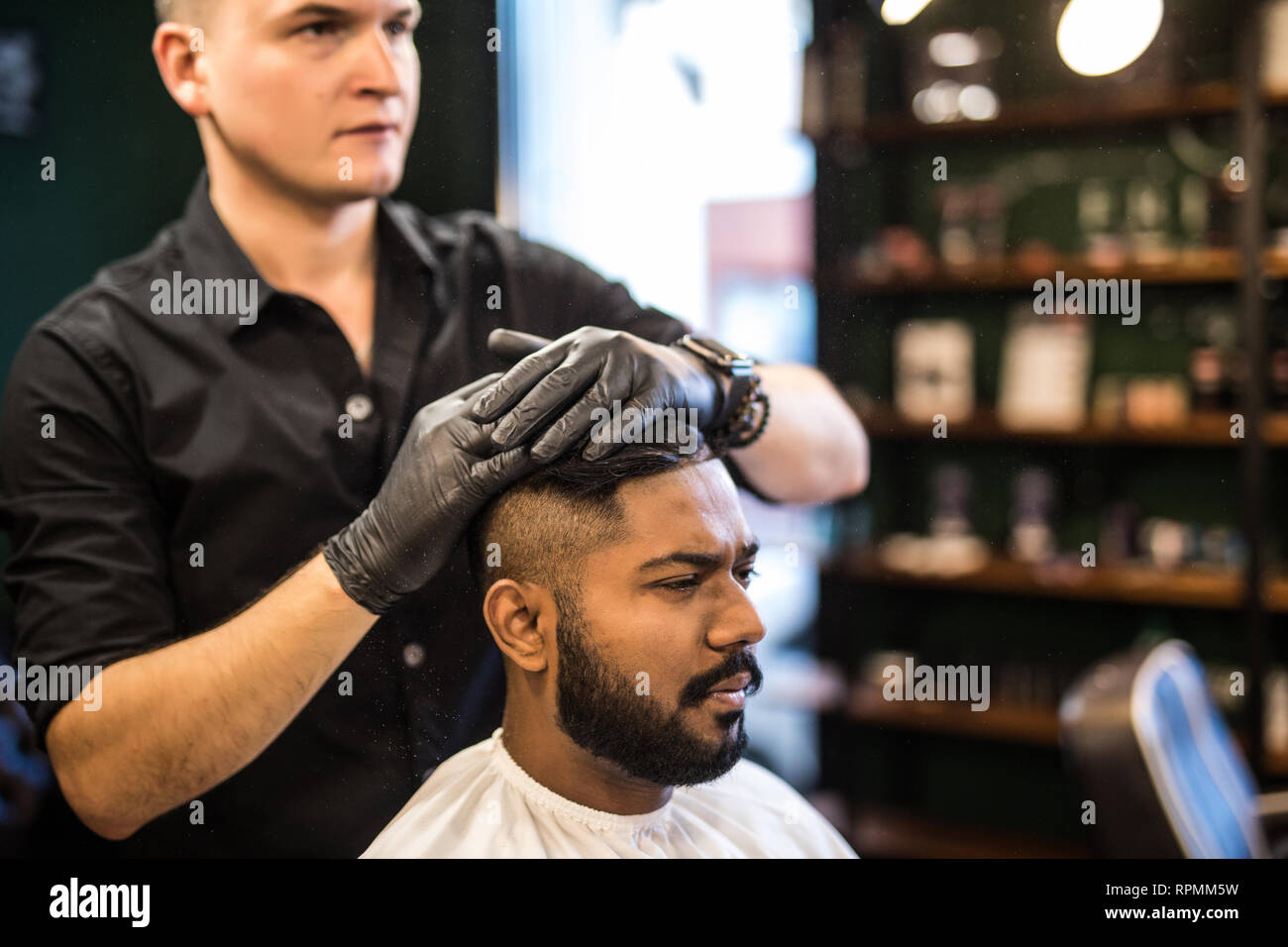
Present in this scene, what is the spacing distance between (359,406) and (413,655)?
0.29 m

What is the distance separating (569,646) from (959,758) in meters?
2.64

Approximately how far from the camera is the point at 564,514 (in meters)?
1.10

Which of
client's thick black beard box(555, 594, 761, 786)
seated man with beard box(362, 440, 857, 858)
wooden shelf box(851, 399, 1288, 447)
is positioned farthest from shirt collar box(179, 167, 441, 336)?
wooden shelf box(851, 399, 1288, 447)

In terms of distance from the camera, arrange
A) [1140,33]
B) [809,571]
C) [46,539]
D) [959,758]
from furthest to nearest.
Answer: [959,758] < [809,571] < [1140,33] < [46,539]

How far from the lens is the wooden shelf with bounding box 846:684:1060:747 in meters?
2.79

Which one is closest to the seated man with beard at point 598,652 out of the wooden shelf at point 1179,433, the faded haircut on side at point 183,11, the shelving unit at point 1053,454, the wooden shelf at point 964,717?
the faded haircut on side at point 183,11

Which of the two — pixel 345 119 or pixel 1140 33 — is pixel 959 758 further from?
pixel 345 119

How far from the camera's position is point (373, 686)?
1.15m

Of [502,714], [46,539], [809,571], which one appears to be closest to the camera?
[46,539]

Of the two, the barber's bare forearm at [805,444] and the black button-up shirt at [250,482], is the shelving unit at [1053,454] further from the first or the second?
the black button-up shirt at [250,482]

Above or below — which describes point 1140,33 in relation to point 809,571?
above
